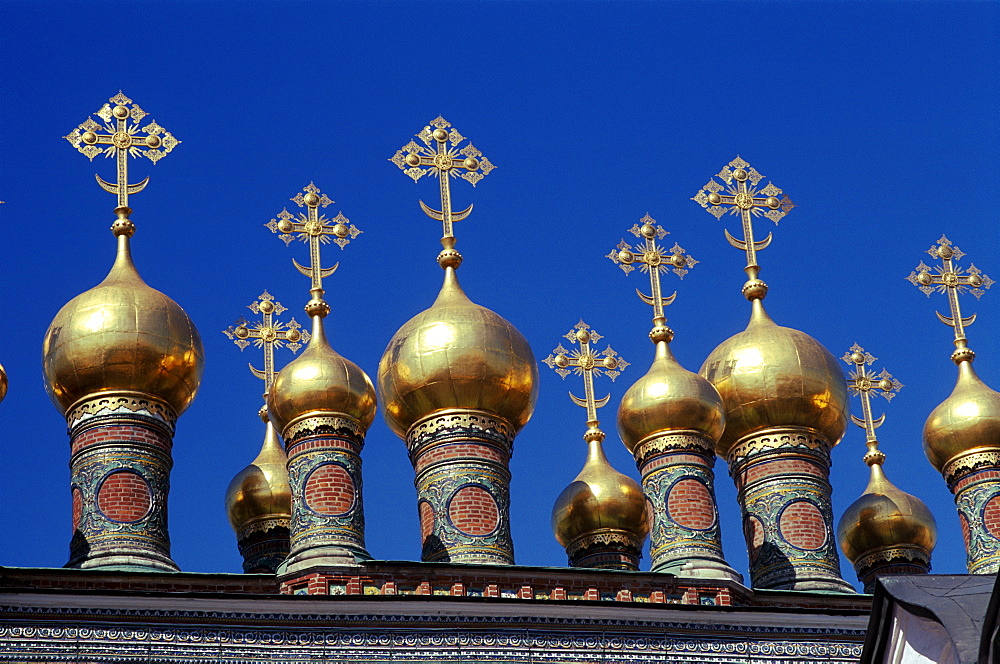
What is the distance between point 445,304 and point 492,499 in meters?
1.77

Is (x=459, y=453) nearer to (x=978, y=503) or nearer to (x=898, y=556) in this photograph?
(x=898, y=556)

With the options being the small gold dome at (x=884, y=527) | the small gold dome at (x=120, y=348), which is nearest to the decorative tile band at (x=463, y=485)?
the small gold dome at (x=120, y=348)

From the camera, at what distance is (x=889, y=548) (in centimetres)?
2167

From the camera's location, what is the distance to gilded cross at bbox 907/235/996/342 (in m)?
22.1

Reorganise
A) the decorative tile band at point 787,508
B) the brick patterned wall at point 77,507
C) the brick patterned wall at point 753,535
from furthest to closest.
A: 1. the brick patterned wall at point 753,535
2. the decorative tile band at point 787,508
3. the brick patterned wall at point 77,507

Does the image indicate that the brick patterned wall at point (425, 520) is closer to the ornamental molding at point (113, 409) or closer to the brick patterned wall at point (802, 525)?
the ornamental molding at point (113, 409)

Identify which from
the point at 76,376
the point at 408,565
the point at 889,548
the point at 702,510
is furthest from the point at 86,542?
the point at 889,548

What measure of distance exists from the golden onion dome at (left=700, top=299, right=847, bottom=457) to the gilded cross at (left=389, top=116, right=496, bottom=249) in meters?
2.80

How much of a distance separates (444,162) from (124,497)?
4.40 metres

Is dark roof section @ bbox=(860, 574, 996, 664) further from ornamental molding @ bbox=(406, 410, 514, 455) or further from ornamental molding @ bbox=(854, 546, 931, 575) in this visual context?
ornamental molding @ bbox=(854, 546, 931, 575)

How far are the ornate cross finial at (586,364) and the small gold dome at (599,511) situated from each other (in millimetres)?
1176

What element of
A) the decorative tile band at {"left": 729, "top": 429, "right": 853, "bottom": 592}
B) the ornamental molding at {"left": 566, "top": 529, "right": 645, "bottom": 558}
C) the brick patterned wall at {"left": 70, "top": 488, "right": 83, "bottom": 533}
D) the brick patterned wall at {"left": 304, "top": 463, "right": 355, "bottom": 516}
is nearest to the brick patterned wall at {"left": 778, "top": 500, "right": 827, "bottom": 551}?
the decorative tile band at {"left": 729, "top": 429, "right": 853, "bottom": 592}

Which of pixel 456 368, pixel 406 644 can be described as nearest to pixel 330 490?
pixel 456 368

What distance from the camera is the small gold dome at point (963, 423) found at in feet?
69.6
